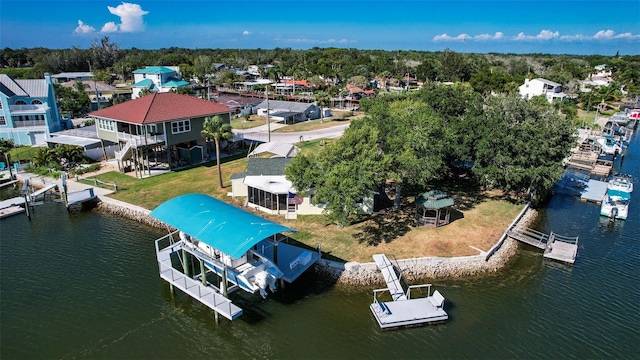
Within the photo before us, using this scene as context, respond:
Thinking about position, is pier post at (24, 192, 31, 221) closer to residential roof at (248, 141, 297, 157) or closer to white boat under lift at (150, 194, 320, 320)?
white boat under lift at (150, 194, 320, 320)

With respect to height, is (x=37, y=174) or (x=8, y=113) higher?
(x=8, y=113)

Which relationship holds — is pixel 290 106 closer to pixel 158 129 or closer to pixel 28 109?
pixel 158 129

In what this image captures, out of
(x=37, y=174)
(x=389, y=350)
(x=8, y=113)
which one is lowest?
(x=389, y=350)

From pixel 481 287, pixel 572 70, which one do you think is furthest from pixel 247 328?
pixel 572 70

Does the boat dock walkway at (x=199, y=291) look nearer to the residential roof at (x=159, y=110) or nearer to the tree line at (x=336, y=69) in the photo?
the residential roof at (x=159, y=110)

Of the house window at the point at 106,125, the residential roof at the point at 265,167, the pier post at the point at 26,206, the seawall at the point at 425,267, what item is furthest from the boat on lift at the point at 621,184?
the pier post at the point at 26,206

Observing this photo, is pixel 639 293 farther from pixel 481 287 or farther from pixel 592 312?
pixel 481 287

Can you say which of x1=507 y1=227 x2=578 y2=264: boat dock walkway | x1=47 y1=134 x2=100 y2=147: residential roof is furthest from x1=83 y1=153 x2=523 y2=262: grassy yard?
x1=47 y1=134 x2=100 y2=147: residential roof
